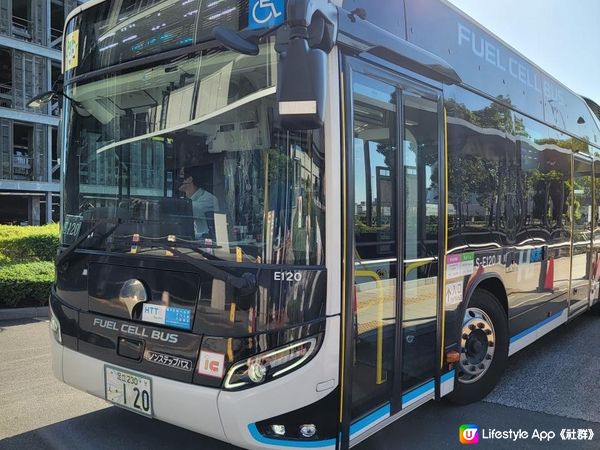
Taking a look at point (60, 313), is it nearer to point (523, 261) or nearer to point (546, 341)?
point (523, 261)

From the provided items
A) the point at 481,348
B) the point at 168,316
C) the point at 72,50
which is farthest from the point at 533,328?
the point at 72,50

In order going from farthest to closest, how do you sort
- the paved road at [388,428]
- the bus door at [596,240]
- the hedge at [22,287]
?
1. the hedge at [22,287]
2. the bus door at [596,240]
3. the paved road at [388,428]

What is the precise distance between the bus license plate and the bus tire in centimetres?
238

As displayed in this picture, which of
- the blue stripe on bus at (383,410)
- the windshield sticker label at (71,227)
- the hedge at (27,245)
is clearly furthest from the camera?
the hedge at (27,245)

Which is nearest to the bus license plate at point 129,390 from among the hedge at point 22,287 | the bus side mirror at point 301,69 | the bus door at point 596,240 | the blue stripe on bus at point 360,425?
the blue stripe on bus at point 360,425

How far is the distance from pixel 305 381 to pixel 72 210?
2048 millimetres

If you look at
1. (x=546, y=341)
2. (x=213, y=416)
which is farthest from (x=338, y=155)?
(x=546, y=341)

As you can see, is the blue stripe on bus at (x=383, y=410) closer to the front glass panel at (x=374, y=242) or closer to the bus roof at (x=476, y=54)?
the front glass panel at (x=374, y=242)

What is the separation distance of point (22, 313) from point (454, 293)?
6.44 meters

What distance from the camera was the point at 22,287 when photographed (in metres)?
7.77

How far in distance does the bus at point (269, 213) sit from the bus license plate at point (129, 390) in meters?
0.01

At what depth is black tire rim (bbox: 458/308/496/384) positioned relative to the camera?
4262 mm

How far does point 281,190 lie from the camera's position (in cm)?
275

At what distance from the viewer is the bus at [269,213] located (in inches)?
106
